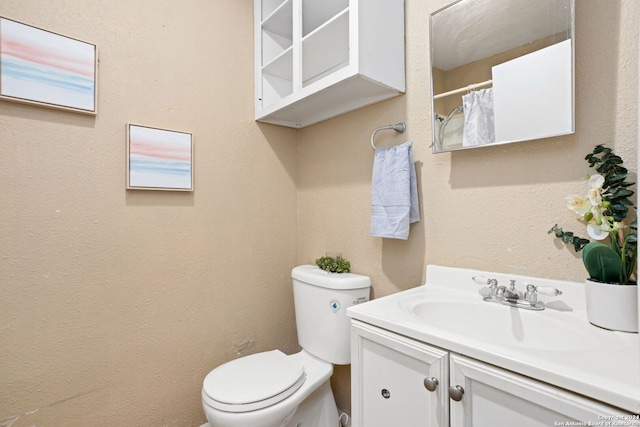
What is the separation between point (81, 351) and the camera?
3.69 ft

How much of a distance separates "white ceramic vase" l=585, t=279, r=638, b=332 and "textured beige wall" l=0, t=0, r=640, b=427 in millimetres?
151

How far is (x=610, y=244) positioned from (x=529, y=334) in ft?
1.05

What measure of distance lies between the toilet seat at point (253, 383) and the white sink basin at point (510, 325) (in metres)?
0.56

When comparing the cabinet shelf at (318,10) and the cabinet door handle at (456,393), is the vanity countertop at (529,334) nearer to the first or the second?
the cabinet door handle at (456,393)

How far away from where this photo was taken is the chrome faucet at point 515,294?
2.80 ft

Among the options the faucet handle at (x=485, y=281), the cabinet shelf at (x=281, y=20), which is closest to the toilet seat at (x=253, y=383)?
the faucet handle at (x=485, y=281)

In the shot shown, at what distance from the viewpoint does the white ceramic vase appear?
2.25 ft

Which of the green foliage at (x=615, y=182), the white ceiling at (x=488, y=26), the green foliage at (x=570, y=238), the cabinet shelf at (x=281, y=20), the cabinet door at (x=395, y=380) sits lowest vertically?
the cabinet door at (x=395, y=380)

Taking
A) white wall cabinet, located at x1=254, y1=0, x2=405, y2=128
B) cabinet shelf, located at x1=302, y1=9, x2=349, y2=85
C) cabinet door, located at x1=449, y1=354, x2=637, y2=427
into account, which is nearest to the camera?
cabinet door, located at x1=449, y1=354, x2=637, y2=427

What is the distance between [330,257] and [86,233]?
1029 millimetres

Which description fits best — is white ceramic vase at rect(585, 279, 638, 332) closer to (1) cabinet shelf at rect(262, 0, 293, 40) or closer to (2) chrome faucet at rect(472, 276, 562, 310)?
(2) chrome faucet at rect(472, 276, 562, 310)

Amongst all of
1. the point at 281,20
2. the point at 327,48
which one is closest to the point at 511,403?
the point at 327,48

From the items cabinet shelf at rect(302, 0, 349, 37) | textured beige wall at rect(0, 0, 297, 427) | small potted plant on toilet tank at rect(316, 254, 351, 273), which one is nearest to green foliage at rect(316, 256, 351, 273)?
small potted plant on toilet tank at rect(316, 254, 351, 273)

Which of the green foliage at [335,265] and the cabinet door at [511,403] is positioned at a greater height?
the green foliage at [335,265]
